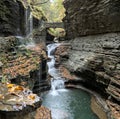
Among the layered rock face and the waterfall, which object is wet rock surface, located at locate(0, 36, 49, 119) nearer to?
the layered rock face

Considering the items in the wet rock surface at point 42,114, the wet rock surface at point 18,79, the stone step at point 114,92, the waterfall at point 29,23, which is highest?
the waterfall at point 29,23

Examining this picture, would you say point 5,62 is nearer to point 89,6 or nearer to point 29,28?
point 89,6

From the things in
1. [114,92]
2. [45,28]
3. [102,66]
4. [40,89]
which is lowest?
[40,89]

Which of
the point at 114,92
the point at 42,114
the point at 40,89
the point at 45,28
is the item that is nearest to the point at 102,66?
the point at 114,92

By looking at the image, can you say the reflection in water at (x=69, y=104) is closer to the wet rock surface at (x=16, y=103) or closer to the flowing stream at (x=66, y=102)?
the flowing stream at (x=66, y=102)

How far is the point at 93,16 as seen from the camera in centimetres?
1559

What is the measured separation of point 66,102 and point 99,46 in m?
5.12

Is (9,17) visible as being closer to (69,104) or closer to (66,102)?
(66,102)

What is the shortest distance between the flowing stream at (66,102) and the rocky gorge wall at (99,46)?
134cm

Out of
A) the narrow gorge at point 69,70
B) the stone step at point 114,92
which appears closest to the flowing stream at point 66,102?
the narrow gorge at point 69,70

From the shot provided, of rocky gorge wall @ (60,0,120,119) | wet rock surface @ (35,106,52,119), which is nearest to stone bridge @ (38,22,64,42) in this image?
rocky gorge wall @ (60,0,120,119)

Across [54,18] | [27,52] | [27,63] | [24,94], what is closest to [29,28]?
[27,52]

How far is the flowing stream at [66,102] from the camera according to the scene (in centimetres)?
1016

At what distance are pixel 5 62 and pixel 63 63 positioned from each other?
10.8 meters
